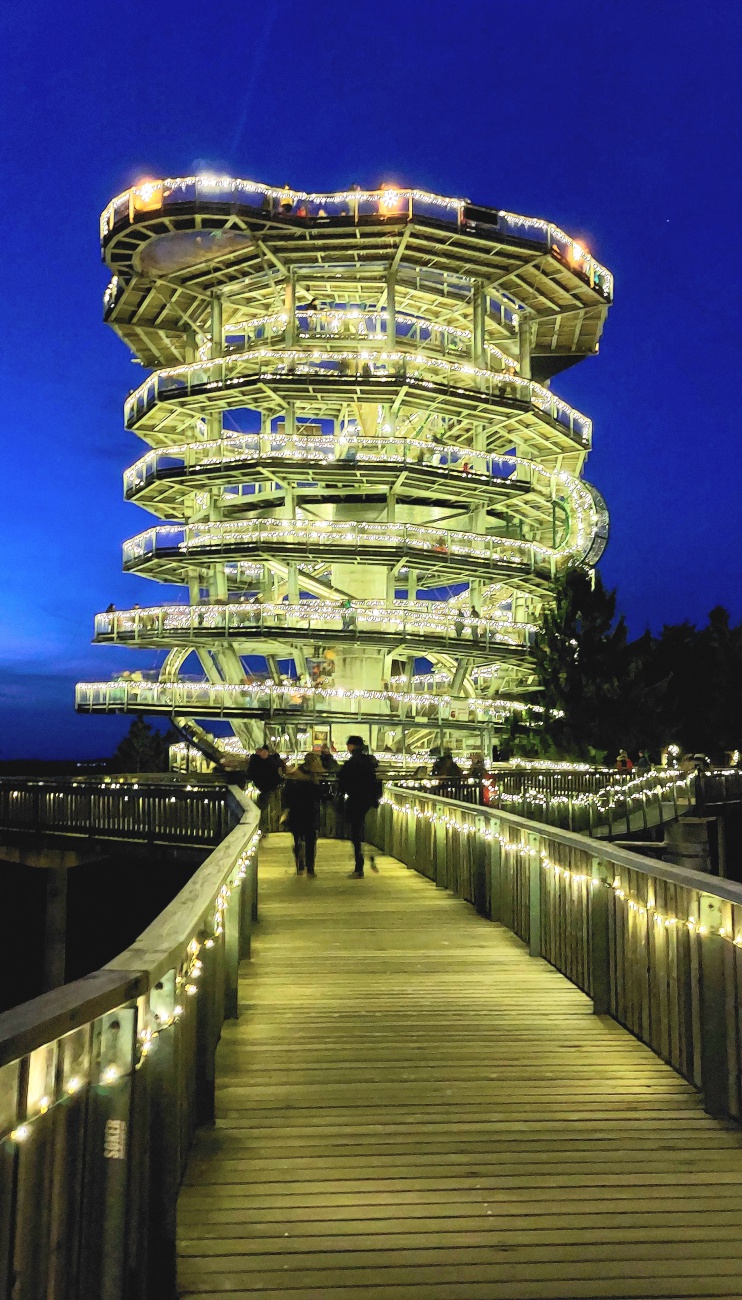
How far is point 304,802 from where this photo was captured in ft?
62.0

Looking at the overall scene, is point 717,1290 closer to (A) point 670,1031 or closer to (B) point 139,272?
(A) point 670,1031

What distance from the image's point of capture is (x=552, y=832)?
10.6 metres

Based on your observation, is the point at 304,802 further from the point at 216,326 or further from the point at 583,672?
the point at 216,326

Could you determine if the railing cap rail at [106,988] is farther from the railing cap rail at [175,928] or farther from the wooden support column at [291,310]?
the wooden support column at [291,310]

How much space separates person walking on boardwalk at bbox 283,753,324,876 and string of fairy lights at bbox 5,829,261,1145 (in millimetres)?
10604

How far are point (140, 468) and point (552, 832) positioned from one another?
5108cm

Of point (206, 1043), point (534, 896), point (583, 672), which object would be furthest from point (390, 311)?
point (206, 1043)

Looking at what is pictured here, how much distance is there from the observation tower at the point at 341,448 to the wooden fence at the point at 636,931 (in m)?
35.8

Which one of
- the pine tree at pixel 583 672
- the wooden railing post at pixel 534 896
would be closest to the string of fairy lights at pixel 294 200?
the pine tree at pixel 583 672

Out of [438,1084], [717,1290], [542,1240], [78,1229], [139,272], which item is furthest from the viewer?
[139,272]

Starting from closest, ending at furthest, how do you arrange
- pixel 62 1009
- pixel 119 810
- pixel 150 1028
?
pixel 62 1009 < pixel 150 1028 < pixel 119 810

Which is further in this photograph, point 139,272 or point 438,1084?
point 139,272

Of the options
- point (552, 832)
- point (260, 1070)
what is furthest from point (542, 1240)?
point (552, 832)

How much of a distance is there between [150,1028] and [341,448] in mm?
52196
